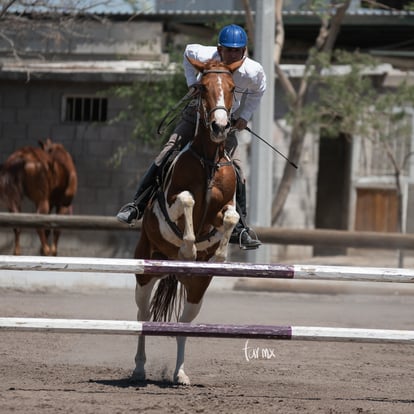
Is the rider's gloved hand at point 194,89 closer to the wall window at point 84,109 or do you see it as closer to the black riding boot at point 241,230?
the black riding boot at point 241,230

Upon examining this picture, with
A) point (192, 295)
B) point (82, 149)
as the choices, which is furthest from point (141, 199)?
point (82, 149)

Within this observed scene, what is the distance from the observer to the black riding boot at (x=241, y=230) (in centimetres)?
771

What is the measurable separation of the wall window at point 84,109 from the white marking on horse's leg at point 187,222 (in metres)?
12.6

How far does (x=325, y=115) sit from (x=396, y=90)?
6.93 ft

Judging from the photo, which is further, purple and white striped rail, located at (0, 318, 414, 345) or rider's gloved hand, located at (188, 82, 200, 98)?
rider's gloved hand, located at (188, 82, 200, 98)

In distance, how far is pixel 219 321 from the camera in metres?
10.6

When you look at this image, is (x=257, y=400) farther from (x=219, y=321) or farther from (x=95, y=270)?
(x=219, y=321)

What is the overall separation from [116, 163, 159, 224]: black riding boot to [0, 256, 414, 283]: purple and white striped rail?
175 cm

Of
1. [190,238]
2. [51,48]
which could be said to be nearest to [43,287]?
[190,238]

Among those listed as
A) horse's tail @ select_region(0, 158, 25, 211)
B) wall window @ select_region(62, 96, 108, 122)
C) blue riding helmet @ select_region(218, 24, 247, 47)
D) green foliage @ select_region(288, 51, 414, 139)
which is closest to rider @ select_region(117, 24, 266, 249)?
blue riding helmet @ select_region(218, 24, 247, 47)

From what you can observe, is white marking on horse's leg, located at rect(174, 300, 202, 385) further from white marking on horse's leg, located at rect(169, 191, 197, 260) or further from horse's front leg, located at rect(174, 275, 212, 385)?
white marking on horse's leg, located at rect(169, 191, 197, 260)

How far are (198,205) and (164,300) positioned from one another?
3.73ft

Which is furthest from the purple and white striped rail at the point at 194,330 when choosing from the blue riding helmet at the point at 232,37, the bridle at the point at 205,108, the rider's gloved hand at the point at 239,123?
the blue riding helmet at the point at 232,37

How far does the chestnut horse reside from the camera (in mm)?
7055
